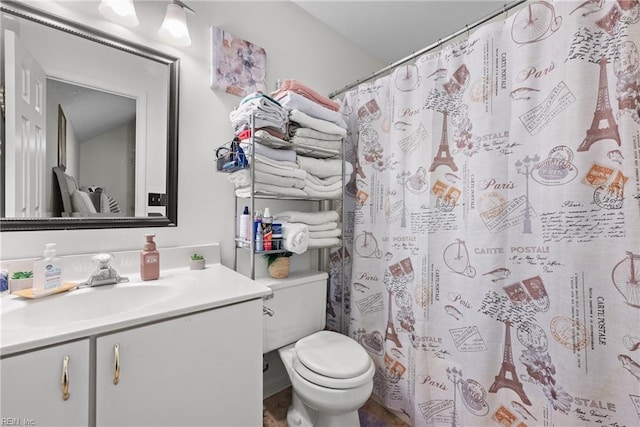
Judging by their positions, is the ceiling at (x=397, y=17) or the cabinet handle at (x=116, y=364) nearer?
the cabinet handle at (x=116, y=364)

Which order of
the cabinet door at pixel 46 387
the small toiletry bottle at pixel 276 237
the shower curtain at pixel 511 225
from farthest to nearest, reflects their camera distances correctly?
the small toiletry bottle at pixel 276 237, the shower curtain at pixel 511 225, the cabinet door at pixel 46 387

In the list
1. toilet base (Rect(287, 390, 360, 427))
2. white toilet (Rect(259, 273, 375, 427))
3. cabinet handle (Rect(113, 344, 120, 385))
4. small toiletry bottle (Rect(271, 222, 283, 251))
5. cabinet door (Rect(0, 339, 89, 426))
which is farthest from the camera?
small toiletry bottle (Rect(271, 222, 283, 251))

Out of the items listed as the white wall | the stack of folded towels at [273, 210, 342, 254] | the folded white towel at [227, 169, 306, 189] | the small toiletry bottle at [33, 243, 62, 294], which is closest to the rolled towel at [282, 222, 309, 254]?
the stack of folded towels at [273, 210, 342, 254]

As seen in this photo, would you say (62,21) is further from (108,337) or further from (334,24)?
(334,24)

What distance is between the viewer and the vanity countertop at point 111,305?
622mm

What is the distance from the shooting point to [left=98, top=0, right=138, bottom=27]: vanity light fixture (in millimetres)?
1046

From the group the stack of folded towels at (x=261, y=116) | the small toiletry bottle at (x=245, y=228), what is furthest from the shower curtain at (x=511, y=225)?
the small toiletry bottle at (x=245, y=228)

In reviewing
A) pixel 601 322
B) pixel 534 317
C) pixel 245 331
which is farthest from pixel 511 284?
pixel 245 331

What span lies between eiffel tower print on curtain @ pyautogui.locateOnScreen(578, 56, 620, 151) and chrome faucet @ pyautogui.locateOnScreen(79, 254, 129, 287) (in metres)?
1.69

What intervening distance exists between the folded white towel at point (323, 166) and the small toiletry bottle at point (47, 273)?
102cm

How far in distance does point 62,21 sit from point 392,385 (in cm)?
215

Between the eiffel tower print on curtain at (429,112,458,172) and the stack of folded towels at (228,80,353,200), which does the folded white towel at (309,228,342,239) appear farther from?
the eiffel tower print on curtain at (429,112,458,172)

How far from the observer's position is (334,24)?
185 centimetres

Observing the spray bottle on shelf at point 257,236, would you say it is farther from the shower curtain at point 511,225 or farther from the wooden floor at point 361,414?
the wooden floor at point 361,414
